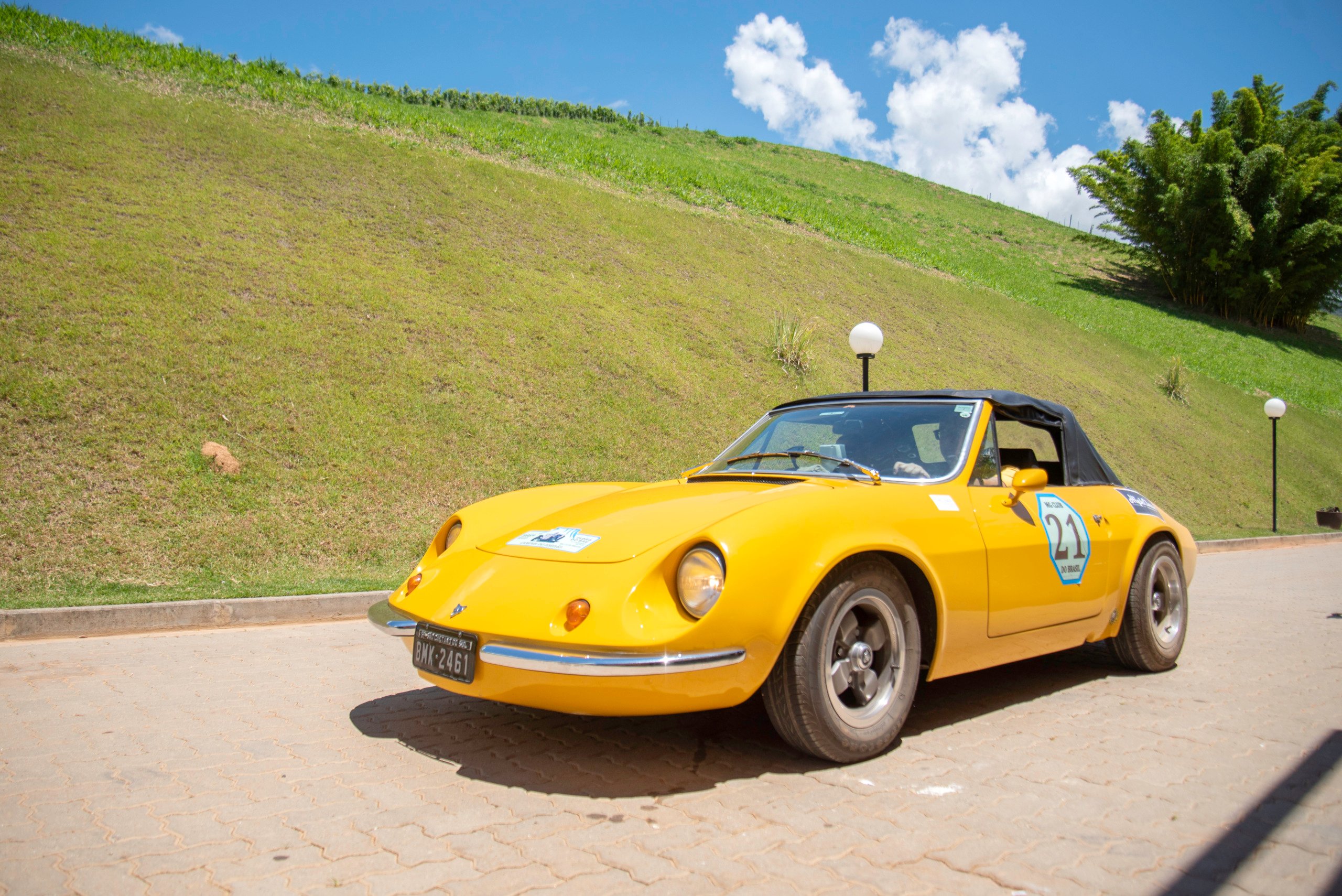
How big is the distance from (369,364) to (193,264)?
9.24 ft

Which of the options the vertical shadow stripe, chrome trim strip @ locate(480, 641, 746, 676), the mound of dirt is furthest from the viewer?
the mound of dirt

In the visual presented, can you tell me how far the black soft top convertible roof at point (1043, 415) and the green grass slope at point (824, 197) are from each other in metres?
17.9

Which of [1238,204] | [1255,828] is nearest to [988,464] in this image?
[1255,828]

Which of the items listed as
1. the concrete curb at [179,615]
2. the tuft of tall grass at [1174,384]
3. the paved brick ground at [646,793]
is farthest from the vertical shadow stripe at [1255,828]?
the tuft of tall grass at [1174,384]

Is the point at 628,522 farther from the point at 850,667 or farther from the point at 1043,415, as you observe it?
the point at 1043,415

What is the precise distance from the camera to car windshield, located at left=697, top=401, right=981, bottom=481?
372 centimetres

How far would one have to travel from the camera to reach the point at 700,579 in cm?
274

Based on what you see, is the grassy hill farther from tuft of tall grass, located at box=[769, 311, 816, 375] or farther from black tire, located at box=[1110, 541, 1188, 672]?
black tire, located at box=[1110, 541, 1188, 672]

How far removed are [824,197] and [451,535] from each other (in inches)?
1317

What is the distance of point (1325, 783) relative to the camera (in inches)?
116

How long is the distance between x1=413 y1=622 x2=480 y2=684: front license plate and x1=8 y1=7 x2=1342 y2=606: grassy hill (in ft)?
14.6

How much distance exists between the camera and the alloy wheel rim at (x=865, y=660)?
3014 millimetres

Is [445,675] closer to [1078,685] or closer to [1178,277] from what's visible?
[1078,685]

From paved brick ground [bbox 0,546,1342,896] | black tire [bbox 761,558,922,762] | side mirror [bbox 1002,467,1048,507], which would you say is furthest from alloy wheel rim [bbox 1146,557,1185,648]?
black tire [bbox 761,558,922,762]
